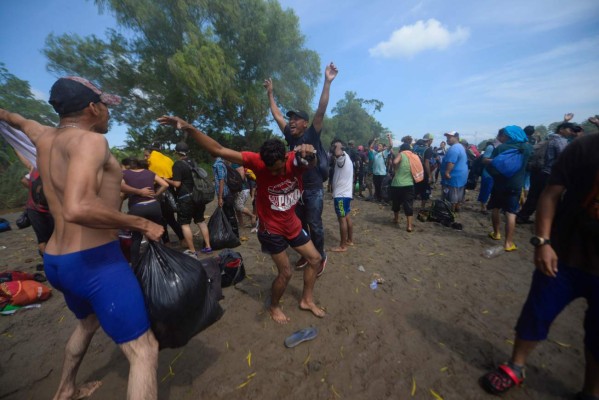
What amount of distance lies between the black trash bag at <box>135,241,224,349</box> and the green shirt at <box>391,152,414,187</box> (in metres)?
5.08

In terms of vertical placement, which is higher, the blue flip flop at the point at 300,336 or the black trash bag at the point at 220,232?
the black trash bag at the point at 220,232

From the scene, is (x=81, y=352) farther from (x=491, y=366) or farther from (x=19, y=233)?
(x=19, y=233)

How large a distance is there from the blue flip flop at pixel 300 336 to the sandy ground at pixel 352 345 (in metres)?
0.07

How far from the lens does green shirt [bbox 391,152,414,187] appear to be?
19.0ft

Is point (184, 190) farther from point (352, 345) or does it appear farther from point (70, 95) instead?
point (352, 345)

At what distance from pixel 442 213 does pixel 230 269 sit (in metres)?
5.48

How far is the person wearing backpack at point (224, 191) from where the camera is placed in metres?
5.33

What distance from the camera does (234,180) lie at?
5.84 m

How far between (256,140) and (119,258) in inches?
973

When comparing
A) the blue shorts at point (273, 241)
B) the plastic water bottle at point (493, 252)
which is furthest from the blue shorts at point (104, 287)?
the plastic water bottle at point (493, 252)

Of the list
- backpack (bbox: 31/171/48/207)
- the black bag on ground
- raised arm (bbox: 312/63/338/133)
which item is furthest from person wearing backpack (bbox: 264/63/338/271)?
backpack (bbox: 31/171/48/207)

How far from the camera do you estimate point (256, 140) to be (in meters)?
25.3

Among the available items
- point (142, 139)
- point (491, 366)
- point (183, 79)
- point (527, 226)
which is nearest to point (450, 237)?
point (527, 226)

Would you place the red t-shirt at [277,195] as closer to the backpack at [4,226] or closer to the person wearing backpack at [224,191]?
the person wearing backpack at [224,191]
